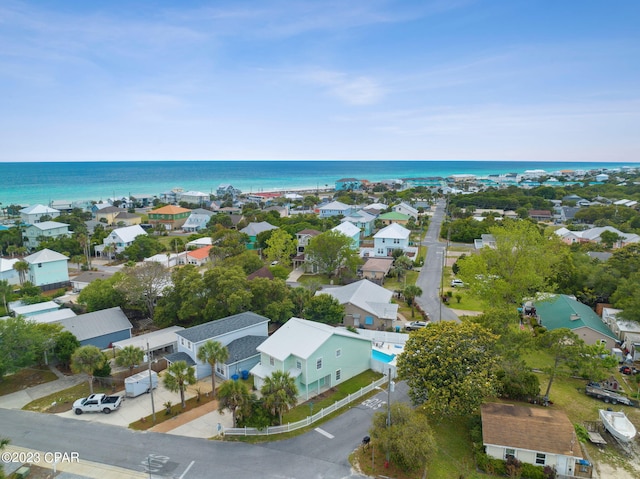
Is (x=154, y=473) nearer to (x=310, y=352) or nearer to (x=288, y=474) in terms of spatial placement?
(x=288, y=474)

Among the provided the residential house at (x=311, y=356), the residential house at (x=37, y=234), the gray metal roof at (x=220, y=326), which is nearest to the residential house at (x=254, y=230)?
the residential house at (x=37, y=234)

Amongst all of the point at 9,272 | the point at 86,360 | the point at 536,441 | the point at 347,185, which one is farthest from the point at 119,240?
the point at 347,185

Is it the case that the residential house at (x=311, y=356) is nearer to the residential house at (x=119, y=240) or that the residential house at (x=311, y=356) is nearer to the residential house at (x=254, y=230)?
the residential house at (x=254, y=230)

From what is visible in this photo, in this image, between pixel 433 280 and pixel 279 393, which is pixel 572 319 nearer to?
pixel 433 280

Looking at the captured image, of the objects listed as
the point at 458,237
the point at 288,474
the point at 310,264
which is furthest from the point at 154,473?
the point at 458,237

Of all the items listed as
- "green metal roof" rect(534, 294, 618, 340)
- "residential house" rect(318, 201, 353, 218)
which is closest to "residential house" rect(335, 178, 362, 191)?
"residential house" rect(318, 201, 353, 218)

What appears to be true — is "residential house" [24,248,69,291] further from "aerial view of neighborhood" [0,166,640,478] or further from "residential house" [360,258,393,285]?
"residential house" [360,258,393,285]
